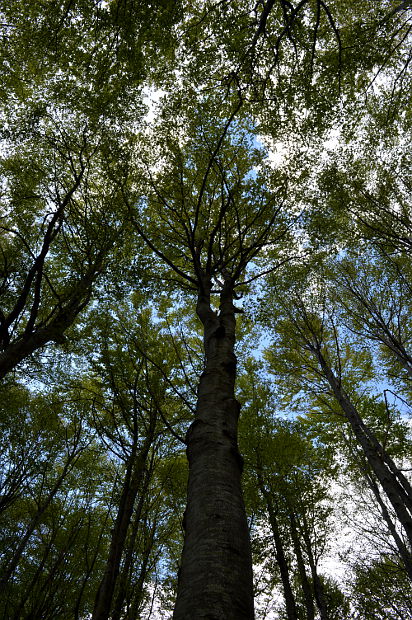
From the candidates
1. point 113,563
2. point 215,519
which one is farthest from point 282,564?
point 215,519

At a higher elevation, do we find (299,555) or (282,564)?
(299,555)

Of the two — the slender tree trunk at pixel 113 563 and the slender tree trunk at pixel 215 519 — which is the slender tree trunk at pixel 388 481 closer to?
the slender tree trunk at pixel 113 563

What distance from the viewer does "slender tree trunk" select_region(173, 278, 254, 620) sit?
1.50m

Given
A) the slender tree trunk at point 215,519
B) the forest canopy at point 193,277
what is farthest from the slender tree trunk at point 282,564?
the slender tree trunk at point 215,519

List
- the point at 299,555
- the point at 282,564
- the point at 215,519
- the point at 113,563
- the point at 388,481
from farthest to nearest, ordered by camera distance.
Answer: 1. the point at 299,555
2. the point at 282,564
3. the point at 388,481
4. the point at 113,563
5. the point at 215,519

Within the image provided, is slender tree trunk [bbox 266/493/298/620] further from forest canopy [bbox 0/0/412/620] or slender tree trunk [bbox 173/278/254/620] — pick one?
slender tree trunk [bbox 173/278/254/620]

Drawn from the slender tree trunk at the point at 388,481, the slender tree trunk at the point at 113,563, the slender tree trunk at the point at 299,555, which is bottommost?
the slender tree trunk at the point at 113,563

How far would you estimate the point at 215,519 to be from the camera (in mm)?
1887

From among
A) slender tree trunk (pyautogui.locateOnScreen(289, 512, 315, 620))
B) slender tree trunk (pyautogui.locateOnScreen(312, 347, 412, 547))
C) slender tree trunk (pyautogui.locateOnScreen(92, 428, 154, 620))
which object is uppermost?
slender tree trunk (pyautogui.locateOnScreen(312, 347, 412, 547))

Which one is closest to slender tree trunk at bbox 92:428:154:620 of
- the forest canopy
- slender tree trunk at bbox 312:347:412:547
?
the forest canopy

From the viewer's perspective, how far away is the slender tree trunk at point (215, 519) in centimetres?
150

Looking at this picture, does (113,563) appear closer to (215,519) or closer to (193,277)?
(215,519)

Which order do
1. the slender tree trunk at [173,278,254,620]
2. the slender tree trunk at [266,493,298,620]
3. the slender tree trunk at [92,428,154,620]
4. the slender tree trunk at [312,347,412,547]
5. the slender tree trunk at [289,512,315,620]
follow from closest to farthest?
1. the slender tree trunk at [173,278,254,620]
2. the slender tree trunk at [92,428,154,620]
3. the slender tree trunk at [312,347,412,547]
4. the slender tree trunk at [266,493,298,620]
5. the slender tree trunk at [289,512,315,620]

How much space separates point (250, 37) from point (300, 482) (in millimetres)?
11525
